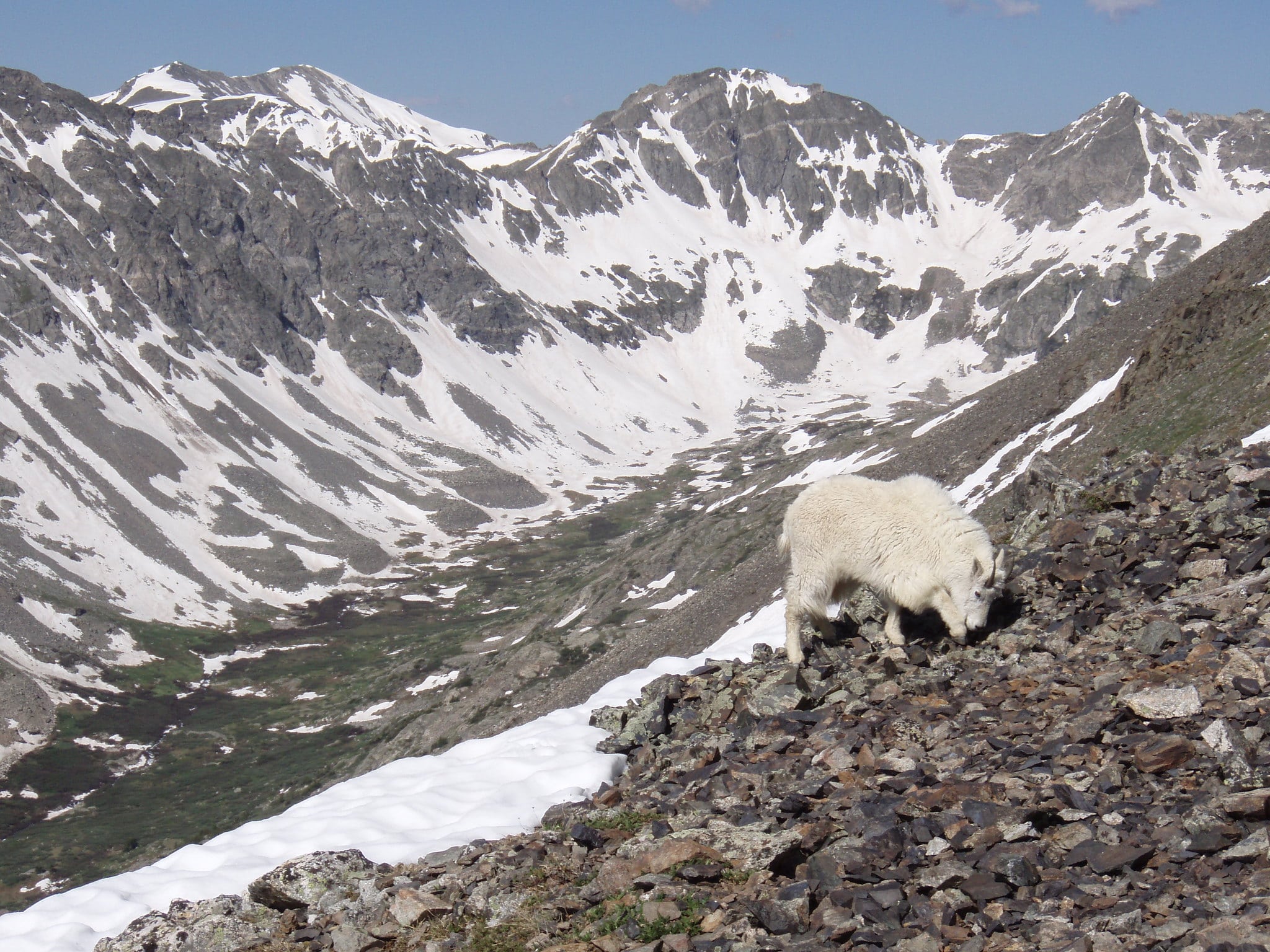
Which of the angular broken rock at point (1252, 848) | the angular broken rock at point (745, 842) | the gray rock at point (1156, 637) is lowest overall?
the angular broken rock at point (1252, 848)

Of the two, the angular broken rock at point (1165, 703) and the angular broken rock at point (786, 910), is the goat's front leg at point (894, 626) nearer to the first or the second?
the angular broken rock at point (1165, 703)

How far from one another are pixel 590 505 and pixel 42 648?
3981 inches

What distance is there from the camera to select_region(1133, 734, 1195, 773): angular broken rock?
9641mm

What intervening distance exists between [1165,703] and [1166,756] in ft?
3.70

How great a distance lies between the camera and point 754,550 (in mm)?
69625

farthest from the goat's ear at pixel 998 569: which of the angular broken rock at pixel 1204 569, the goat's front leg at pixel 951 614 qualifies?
the angular broken rock at pixel 1204 569

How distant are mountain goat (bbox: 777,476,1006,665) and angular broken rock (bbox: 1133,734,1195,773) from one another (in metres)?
6.03

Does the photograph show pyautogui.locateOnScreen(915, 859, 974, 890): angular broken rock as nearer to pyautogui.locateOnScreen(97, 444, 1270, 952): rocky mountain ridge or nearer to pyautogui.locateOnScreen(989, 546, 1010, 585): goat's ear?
pyautogui.locateOnScreen(97, 444, 1270, 952): rocky mountain ridge

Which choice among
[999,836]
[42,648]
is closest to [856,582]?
[999,836]

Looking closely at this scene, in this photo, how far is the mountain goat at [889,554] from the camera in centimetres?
1616

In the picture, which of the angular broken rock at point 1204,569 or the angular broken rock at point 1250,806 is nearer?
the angular broken rock at point 1250,806

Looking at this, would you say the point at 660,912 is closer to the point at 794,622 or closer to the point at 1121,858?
the point at 1121,858

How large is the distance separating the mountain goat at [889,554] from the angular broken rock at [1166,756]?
603cm

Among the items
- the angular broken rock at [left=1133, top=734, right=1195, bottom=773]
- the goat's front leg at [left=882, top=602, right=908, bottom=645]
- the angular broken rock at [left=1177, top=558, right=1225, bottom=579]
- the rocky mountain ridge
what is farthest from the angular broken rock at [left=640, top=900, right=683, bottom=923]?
the angular broken rock at [left=1177, top=558, right=1225, bottom=579]
